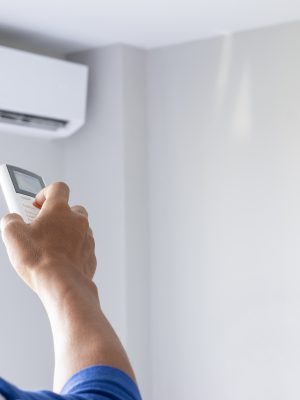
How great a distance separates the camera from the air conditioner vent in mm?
3148

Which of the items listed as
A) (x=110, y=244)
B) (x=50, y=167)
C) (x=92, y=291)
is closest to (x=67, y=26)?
(x=50, y=167)

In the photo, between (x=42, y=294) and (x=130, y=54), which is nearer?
(x=42, y=294)

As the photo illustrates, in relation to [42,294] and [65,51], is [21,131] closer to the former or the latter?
[65,51]

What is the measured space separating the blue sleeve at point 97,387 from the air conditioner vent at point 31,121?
2.62m

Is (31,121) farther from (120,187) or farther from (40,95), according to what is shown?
(120,187)

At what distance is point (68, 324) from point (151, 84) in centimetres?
293

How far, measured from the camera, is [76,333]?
59 centimetres

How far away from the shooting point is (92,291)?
631mm

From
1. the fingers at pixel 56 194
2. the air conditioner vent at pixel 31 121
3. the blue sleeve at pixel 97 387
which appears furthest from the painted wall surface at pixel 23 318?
the blue sleeve at pixel 97 387

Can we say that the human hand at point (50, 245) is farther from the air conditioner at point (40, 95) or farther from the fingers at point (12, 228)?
the air conditioner at point (40, 95)

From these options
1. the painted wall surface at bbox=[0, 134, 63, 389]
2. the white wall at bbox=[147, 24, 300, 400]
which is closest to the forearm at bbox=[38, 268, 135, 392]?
the white wall at bbox=[147, 24, 300, 400]

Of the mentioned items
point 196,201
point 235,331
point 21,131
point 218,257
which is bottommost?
point 235,331

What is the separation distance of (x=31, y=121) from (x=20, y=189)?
2346 millimetres

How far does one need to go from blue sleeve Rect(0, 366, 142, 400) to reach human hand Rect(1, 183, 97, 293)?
7 centimetres
